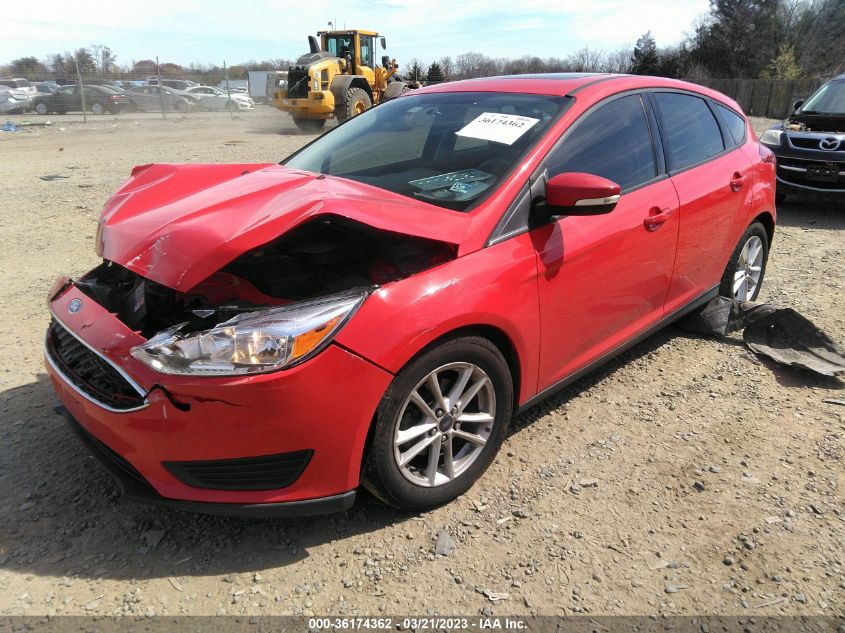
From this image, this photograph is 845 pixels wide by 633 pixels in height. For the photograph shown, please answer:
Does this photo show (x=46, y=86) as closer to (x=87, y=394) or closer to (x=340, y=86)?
(x=340, y=86)

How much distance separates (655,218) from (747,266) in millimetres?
1690

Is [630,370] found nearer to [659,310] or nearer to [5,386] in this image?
[659,310]

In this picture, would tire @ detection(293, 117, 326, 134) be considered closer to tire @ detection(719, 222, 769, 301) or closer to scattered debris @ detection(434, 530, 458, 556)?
tire @ detection(719, 222, 769, 301)

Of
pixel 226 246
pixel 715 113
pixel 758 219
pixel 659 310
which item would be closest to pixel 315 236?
pixel 226 246

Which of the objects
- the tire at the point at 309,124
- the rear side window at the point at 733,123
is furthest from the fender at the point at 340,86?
the rear side window at the point at 733,123

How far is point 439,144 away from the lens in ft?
10.5

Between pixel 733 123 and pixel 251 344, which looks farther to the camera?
pixel 733 123

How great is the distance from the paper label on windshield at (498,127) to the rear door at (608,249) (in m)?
0.21

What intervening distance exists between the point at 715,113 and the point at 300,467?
3639 mm

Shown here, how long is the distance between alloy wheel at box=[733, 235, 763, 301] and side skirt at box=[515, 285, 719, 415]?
30 centimetres

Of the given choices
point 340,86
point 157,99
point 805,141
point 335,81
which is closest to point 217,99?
point 157,99

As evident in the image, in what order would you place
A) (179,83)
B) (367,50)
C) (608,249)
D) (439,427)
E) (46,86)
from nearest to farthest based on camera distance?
(439,427), (608,249), (367,50), (46,86), (179,83)

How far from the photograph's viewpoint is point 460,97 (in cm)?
340

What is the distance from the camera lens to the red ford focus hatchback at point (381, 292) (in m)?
2.05
